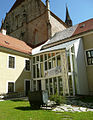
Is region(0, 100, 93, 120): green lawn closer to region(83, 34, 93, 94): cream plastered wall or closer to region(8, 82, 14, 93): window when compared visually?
region(83, 34, 93, 94): cream plastered wall

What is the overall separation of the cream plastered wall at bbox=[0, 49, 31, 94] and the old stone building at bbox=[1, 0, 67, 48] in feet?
23.3

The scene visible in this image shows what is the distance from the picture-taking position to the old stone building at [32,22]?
2447cm

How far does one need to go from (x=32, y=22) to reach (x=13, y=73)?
14.6m

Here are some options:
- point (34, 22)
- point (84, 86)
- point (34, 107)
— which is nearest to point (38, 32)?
point (34, 22)

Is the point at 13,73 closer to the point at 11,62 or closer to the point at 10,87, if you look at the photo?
the point at 11,62

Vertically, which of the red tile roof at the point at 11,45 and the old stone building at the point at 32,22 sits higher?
the old stone building at the point at 32,22

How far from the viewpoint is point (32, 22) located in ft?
88.8

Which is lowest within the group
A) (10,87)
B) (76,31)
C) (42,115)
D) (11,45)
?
(42,115)

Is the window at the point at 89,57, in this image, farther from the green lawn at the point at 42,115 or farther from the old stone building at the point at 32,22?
the old stone building at the point at 32,22

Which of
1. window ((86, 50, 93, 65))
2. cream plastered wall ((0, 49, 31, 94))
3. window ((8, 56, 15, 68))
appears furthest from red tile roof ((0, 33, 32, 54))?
window ((86, 50, 93, 65))

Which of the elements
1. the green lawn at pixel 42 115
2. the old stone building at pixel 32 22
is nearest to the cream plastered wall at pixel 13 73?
the old stone building at pixel 32 22

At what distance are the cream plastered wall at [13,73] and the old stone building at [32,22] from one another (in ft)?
23.3

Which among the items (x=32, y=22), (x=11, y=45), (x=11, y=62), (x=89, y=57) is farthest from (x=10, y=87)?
(x=32, y=22)

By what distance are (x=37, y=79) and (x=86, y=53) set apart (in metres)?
7.01
